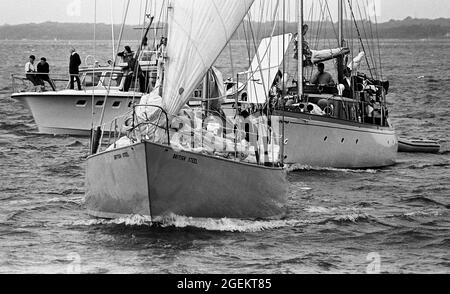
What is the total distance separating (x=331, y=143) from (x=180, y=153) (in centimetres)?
1572

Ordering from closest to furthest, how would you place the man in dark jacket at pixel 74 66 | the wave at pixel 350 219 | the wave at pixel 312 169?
the wave at pixel 350 219 < the wave at pixel 312 169 < the man in dark jacket at pixel 74 66

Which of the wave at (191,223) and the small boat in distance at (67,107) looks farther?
the small boat in distance at (67,107)

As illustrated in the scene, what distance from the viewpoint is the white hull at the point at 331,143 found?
36.9 meters

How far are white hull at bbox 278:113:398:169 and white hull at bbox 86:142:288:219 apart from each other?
11.9 meters

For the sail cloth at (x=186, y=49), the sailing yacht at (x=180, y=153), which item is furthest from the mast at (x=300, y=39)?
the sail cloth at (x=186, y=49)

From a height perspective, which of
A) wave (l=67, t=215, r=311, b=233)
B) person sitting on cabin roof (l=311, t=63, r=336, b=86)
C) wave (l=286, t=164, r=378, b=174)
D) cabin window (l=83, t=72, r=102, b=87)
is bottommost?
wave (l=286, t=164, r=378, b=174)

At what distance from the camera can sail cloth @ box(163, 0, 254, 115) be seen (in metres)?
23.1

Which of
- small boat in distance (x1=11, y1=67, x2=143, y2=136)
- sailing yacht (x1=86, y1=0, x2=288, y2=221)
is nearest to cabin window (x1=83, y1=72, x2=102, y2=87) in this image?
small boat in distance (x1=11, y1=67, x2=143, y2=136)

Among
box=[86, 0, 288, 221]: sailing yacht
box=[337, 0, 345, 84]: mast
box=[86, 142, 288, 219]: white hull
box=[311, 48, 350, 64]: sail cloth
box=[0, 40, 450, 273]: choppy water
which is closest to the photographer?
box=[0, 40, 450, 273]: choppy water

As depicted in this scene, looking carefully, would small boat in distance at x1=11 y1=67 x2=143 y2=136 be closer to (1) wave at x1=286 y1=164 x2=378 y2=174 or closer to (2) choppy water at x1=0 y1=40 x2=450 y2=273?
(2) choppy water at x1=0 y1=40 x2=450 y2=273

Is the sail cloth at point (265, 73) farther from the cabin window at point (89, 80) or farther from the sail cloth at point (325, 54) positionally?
the cabin window at point (89, 80)

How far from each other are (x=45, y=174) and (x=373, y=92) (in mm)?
13481

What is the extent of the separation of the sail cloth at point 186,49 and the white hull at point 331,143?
12.6 metres

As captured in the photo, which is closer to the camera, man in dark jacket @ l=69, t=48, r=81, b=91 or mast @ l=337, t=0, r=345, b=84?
mast @ l=337, t=0, r=345, b=84
